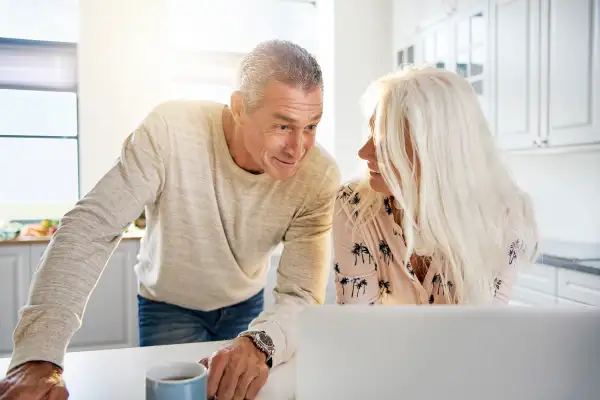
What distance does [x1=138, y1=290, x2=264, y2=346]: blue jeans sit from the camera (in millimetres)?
1463

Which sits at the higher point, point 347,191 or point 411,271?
point 347,191

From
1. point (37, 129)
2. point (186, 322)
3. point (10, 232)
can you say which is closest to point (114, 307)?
point (10, 232)

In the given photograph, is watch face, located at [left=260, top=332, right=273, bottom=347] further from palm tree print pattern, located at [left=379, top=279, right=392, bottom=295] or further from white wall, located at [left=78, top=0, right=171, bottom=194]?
white wall, located at [left=78, top=0, right=171, bottom=194]

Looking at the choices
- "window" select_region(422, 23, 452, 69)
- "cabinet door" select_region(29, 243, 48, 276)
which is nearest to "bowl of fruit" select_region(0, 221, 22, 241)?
"cabinet door" select_region(29, 243, 48, 276)

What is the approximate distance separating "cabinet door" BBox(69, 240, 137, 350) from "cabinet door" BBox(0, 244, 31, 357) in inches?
15.3

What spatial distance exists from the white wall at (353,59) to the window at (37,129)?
6.51 ft

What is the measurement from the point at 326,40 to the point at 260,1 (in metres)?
0.62

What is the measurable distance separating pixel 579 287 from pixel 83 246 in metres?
2.08

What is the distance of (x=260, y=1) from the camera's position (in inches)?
170

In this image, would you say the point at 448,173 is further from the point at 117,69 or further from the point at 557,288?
the point at 117,69

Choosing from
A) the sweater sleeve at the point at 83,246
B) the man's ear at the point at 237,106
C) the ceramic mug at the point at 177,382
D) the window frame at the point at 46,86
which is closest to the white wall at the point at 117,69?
the window frame at the point at 46,86

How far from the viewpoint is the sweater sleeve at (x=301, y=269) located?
0.99 m

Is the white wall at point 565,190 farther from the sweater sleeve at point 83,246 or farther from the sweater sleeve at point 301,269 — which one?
the sweater sleeve at point 83,246

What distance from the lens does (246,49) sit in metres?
4.37
